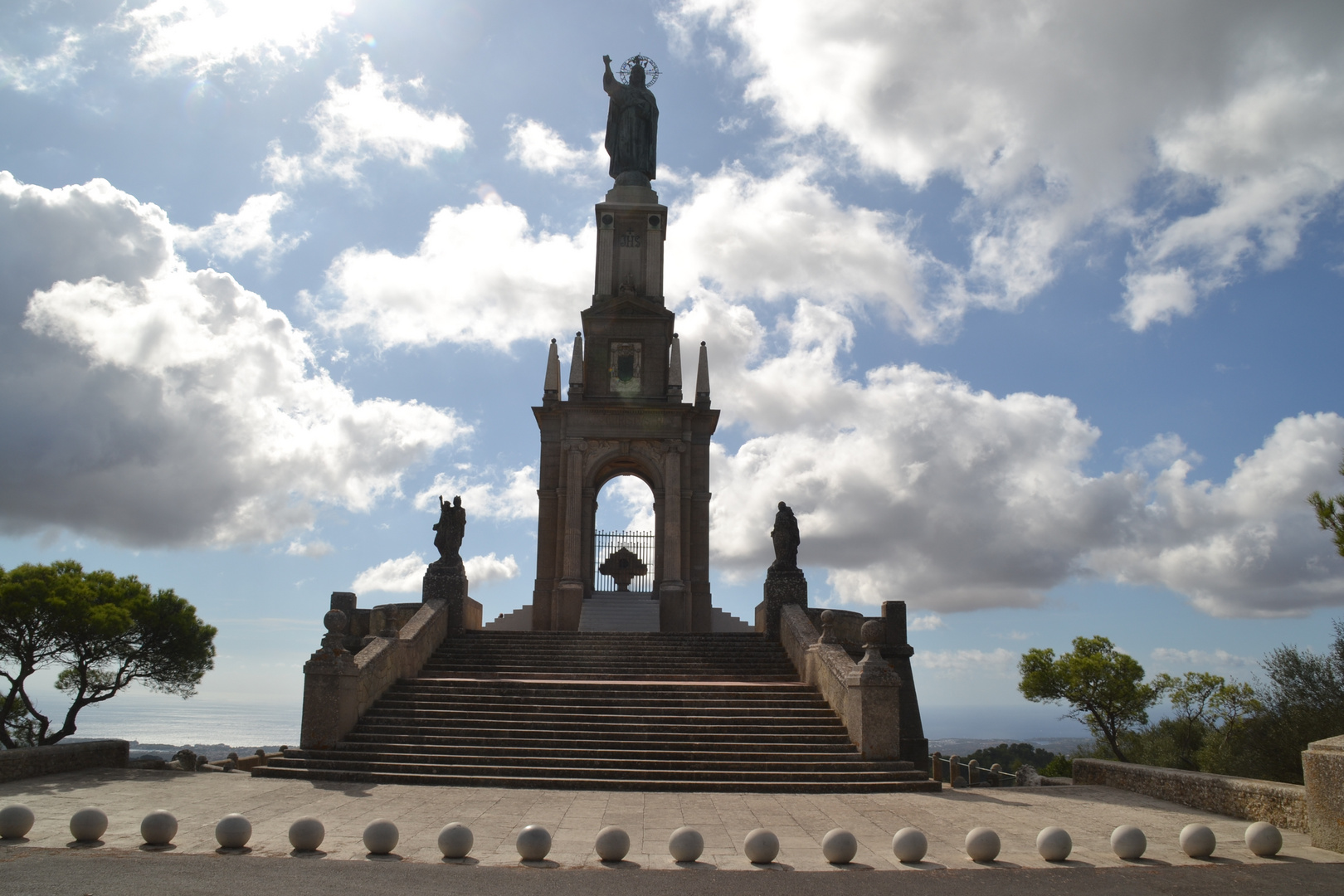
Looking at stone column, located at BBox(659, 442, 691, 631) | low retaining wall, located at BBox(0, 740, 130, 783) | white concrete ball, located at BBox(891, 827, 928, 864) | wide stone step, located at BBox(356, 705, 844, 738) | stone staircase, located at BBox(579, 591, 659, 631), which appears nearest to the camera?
white concrete ball, located at BBox(891, 827, 928, 864)

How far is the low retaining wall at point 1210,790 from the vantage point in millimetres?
10172

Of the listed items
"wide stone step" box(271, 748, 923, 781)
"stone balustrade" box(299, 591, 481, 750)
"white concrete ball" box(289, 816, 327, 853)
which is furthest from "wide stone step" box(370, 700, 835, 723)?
"white concrete ball" box(289, 816, 327, 853)

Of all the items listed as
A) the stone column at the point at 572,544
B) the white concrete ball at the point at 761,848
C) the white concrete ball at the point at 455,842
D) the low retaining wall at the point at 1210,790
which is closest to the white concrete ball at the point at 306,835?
the white concrete ball at the point at 455,842

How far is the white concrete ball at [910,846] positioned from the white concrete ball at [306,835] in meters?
5.45

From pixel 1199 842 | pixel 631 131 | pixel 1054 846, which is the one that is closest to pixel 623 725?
pixel 1054 846

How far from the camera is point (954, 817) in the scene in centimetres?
1102

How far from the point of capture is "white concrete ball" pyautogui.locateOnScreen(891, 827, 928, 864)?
328 inches

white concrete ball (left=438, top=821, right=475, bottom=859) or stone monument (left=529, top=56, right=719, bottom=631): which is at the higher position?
stone monument (left=529, top=56, right=719, bottom=631)

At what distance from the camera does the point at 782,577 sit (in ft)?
68.8

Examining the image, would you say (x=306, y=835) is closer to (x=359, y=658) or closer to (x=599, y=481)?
→ (x=359, y=658)

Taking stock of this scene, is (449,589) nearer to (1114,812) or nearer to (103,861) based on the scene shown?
(103,861)

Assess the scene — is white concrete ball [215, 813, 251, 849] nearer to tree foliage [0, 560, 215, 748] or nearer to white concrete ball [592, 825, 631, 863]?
white concrete ball [592, 825, 631, 863]

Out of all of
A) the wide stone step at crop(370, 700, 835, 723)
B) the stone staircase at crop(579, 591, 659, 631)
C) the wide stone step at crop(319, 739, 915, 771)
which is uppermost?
the stone staircase at crop(579, 591, 659, 631)

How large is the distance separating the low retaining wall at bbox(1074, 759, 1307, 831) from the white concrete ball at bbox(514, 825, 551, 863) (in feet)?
26.9
